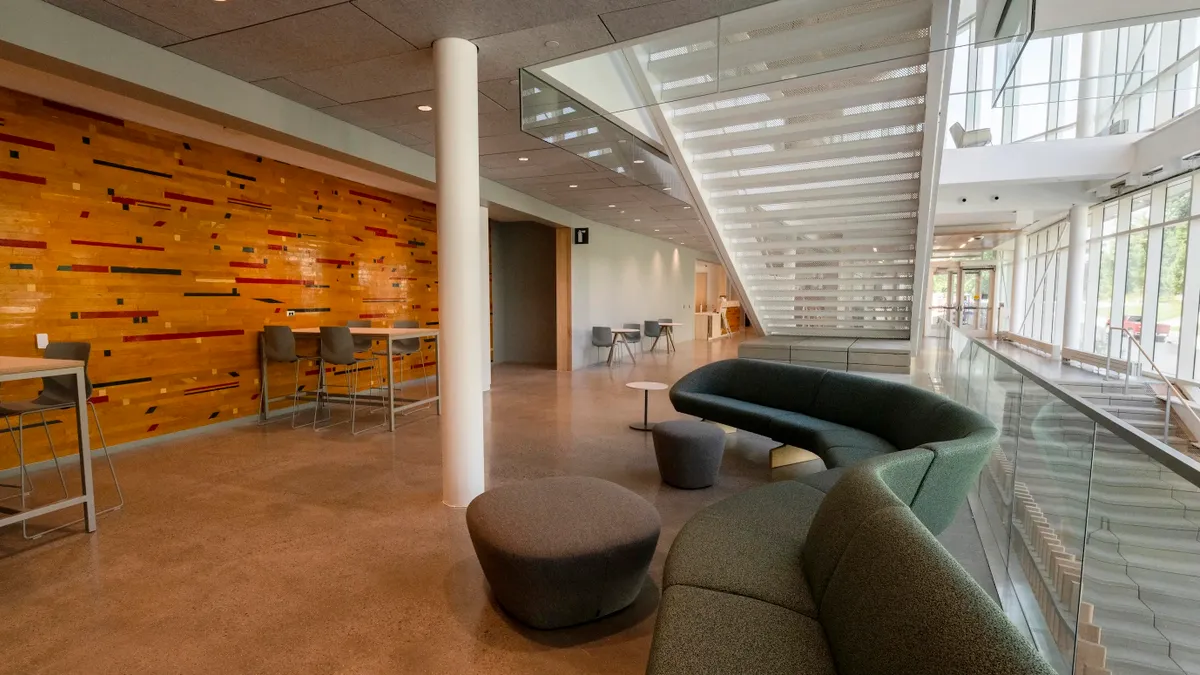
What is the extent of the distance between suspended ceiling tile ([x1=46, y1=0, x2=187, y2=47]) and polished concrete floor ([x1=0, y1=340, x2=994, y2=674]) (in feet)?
9.94

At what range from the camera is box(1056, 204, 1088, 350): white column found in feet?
35.9

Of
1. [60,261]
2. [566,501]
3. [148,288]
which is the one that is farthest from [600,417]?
[60,261]

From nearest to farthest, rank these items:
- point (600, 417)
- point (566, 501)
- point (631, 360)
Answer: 1. point (566, 501)
2. point (600, 417)
3. point (631, 360)

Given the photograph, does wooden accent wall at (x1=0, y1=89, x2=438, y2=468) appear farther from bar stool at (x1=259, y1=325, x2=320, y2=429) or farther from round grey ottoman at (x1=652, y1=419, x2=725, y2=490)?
round grey ottoman at (x1=652, y1=419, x2=725, y2=490)

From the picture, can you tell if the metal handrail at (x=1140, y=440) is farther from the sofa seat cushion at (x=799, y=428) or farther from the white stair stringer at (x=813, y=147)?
the white stair stringer at (x=813, y=147)

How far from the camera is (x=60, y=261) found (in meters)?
4.63

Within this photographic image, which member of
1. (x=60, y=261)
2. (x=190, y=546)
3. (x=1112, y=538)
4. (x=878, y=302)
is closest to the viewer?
(x=1112, y=538)

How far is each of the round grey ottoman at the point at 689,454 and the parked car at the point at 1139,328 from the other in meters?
8.70

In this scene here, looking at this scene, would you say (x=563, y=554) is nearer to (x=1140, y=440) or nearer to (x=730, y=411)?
(x=1140, y=440)

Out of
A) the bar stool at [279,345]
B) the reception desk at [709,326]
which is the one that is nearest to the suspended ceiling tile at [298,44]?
the bar stool at [279,345]

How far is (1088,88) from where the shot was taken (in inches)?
357

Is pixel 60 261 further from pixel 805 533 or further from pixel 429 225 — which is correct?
pixel 805 533

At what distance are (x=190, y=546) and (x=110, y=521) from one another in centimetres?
83

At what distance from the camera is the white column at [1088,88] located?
9038mm
